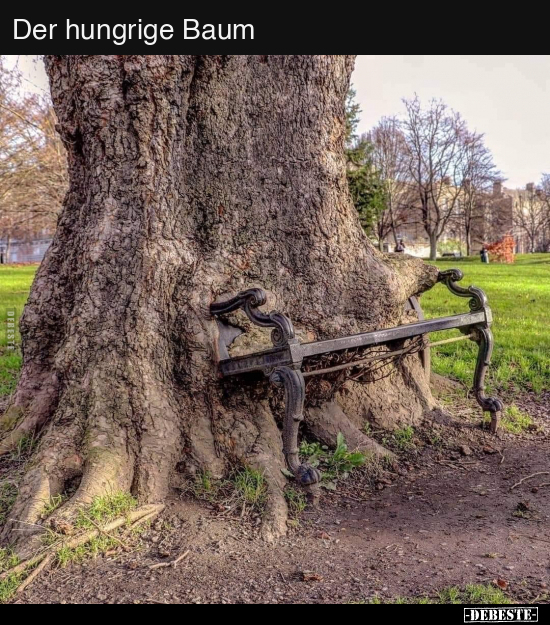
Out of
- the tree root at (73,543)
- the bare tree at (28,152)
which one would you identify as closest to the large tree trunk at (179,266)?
the tree root at (73,543)

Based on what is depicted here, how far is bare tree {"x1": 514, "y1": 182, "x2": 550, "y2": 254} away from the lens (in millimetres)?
64625

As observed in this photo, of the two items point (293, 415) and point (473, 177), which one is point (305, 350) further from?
point (473, 177)

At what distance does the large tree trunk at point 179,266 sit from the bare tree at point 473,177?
48.1m

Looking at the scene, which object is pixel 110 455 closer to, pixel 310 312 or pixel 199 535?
pixel 199 535

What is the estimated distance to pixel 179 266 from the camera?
11.6 ft

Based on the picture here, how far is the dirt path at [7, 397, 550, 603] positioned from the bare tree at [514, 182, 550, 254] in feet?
209

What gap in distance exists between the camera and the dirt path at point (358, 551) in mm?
2506

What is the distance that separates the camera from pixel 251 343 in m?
3.66

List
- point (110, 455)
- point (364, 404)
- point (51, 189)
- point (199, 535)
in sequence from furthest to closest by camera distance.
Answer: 1. point (51, 189)
2. point (364, 404)
3. point (110, 455)
4. point (199, 535)

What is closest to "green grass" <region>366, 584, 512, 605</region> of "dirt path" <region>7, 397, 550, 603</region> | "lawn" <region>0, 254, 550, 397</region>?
"dirt path" <region>7, 397, 550, 603</region>

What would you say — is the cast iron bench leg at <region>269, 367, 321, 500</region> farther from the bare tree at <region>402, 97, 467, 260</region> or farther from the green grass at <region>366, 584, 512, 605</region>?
the bare tree at <region>402, 97, 467, 260</region>
